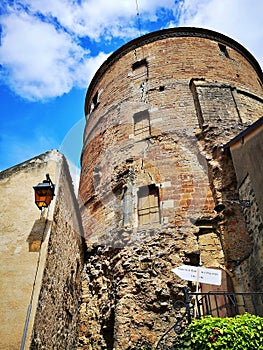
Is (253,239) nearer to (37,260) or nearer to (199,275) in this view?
(199,275)

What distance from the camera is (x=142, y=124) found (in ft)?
35.9

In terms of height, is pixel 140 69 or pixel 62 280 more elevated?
pixel 140 69

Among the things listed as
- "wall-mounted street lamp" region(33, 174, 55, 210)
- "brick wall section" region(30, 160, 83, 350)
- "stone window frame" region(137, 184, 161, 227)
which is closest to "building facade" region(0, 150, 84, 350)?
"brick wall section" region(30, 160, 83, 350)

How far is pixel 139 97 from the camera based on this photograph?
11.5 meters

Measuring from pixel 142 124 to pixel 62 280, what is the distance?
6.29 metres

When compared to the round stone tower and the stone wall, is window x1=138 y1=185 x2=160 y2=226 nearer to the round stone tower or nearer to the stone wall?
the round stone tower

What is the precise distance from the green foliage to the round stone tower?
1880 millimetres

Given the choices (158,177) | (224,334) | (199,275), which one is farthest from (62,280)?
(158,177)

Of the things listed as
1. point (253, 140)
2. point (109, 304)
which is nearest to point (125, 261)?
point (109, 304)

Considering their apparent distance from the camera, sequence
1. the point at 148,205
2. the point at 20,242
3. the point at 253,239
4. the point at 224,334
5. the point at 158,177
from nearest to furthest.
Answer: the point at 224,334, the point at 20,242, the point at 253,239, the point at 148,205, the point at 158,177

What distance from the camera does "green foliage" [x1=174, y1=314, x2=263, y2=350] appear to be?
453 cm

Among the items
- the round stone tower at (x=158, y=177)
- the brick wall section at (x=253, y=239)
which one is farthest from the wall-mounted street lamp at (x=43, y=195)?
the brick wall section at (x=253, y=239)

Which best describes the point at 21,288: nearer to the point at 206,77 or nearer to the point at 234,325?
the point at 234,325

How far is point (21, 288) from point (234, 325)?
3.23m
